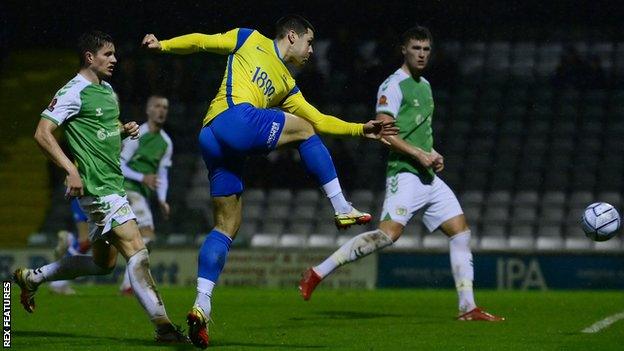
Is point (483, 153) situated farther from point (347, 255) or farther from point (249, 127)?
point (249, 127)

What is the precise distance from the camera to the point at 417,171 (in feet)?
32.7

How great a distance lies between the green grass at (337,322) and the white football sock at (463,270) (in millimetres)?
210

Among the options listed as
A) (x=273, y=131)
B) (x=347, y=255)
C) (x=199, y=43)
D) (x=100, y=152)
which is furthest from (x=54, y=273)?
(x=347, y=255)

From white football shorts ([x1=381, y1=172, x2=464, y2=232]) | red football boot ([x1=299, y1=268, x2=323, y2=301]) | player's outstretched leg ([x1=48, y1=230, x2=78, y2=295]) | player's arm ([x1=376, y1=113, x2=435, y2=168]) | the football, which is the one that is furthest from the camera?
player's outstretched leg ([x1=48, y1=230, x2=78, y2=295])

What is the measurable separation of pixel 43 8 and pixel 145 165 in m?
9.25

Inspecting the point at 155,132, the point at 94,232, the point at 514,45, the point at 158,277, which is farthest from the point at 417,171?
the point at 514,45

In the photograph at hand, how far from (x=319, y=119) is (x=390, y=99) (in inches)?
97.0

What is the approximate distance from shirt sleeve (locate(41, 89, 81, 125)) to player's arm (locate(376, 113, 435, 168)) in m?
2.80

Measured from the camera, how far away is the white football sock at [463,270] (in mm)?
9602

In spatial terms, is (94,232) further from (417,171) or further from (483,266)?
(483,266)

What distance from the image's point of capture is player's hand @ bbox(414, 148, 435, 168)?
956 cm

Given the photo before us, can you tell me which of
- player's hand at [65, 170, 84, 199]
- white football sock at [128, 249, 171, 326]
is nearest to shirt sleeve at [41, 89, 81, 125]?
player's hand at [65, 170, 84, 199]

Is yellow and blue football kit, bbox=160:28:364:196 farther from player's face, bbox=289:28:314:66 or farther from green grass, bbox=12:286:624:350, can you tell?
green grass, bbox=12:286:624:350

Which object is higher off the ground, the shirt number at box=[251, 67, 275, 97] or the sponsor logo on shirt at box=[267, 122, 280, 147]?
the shirt number at box=[251, 67, 275, 97]
